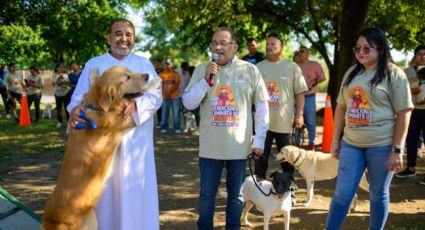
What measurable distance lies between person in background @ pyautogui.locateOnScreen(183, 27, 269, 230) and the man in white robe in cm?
53

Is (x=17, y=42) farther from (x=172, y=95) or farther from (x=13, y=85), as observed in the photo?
(x=172, y=95)

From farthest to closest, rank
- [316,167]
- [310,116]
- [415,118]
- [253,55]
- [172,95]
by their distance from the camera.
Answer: [172,95], [310,116], [253,55], [415,118], [316,167]

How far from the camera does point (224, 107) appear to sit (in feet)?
13.1

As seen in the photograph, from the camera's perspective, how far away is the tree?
9703mm

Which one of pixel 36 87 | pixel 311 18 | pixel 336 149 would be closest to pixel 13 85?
pixel 36 87

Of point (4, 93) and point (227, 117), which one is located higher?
point (4, 93)

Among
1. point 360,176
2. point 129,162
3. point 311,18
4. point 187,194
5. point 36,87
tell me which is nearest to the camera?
point 129,162

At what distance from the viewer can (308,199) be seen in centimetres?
590

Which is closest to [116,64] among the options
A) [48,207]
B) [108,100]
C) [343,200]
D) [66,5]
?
[108,100]

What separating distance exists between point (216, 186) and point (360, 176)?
1421 mm

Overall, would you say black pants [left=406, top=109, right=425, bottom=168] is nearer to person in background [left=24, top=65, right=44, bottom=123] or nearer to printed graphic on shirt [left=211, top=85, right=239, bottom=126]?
printed graphic on shirt [left=211, top=85, right=239, bottom=126]

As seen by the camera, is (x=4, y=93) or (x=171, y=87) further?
(x=4, y=93)

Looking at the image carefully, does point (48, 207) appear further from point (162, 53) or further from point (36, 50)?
point (162, 53)

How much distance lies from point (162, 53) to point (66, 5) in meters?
41.1
